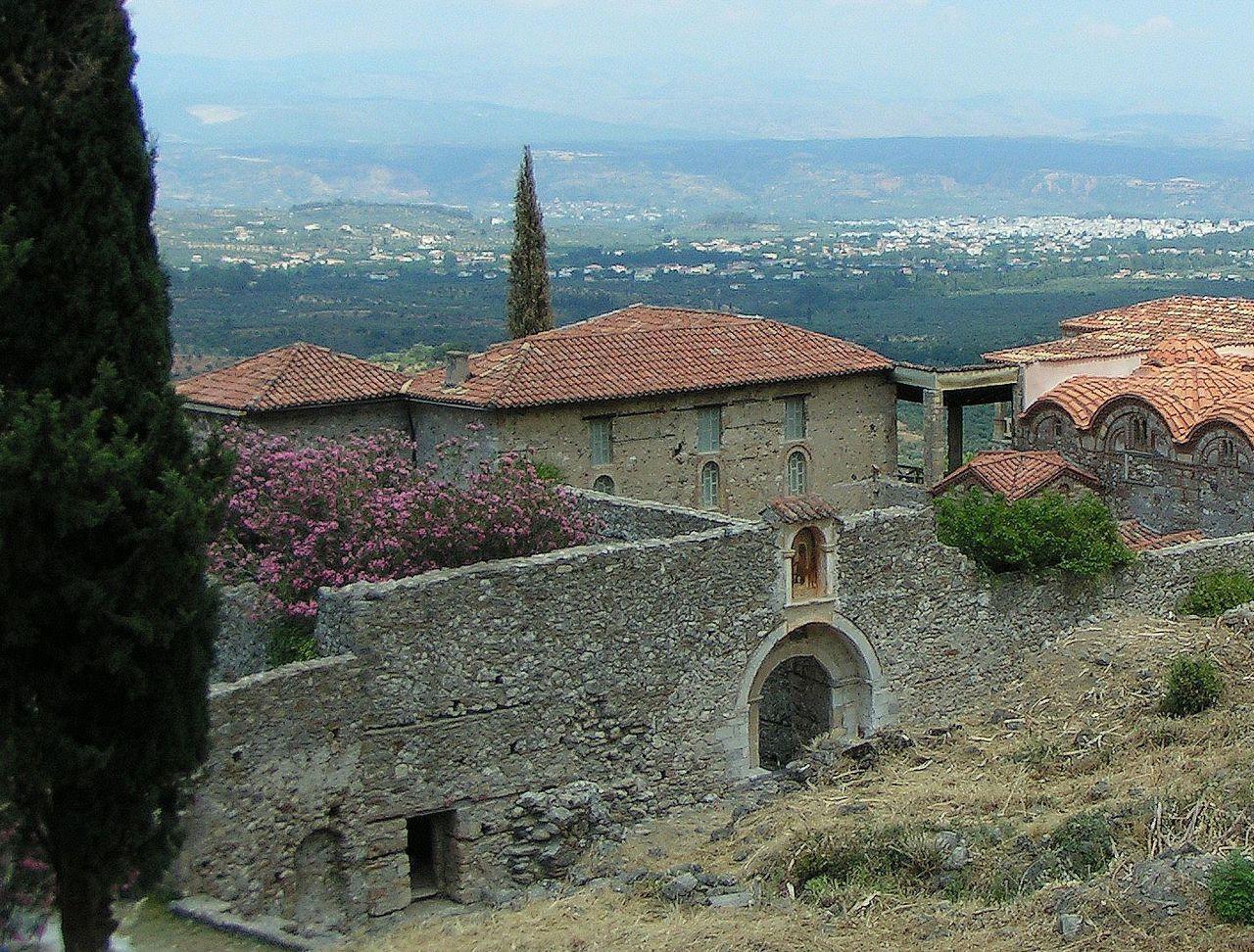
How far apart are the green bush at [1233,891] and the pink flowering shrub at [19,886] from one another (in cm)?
810

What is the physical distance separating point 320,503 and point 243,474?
65.0 inches

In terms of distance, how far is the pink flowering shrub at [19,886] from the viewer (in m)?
12.5

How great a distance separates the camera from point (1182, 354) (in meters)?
31.6

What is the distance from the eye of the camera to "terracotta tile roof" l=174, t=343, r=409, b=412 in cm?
2658

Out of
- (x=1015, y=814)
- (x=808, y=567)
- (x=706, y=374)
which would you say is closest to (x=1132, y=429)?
(x=706, y=374)

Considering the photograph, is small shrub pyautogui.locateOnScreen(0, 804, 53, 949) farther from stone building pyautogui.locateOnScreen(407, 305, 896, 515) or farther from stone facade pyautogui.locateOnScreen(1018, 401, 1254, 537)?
stone facade pyautogui.locateOnScreen(1018, 401, 1254, 537)

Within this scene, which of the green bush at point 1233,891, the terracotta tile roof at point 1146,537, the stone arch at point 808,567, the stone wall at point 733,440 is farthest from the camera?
the stone wall at point 733,440

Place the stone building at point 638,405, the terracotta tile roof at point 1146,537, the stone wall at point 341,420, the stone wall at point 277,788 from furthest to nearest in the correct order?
1. the stone building at point 638,405
2. the stone wall at point 341,420
3. the terracotta tile roof at point 1146,537
4. the stone wall at point 277,788

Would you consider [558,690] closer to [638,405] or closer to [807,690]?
[807,690]

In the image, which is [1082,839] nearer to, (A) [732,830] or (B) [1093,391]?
(A) [732,830]

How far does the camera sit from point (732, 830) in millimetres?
17969

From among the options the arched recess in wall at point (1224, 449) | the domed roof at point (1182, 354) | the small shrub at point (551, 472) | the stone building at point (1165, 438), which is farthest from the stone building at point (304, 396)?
the domed roof at point (1182, 354)

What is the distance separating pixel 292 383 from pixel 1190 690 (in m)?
14.2

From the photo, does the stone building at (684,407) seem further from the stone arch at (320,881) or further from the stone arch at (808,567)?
the stone arch at (320,881)
